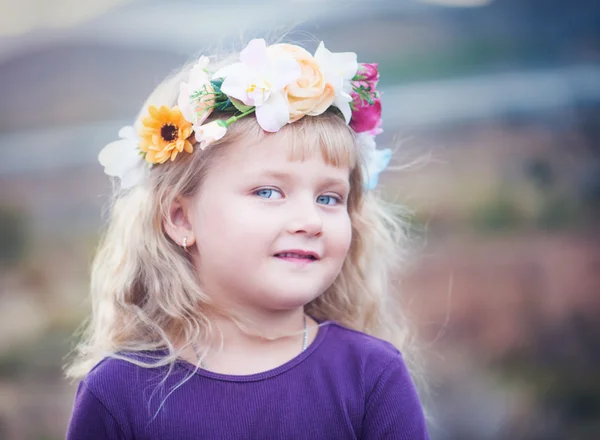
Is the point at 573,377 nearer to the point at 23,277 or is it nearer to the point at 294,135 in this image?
the point at 294,135

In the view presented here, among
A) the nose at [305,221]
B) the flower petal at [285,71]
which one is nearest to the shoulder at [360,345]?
the nose at [305,221]

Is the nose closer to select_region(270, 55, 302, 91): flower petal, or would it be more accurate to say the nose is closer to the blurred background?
select_region(270, 55, 302, 91): flower petal

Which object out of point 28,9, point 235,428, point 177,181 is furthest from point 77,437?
point 28,9

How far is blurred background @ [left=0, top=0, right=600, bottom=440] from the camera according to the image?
381 cm

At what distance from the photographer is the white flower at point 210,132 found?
72.4 inches

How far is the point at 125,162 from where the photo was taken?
6.74 ft

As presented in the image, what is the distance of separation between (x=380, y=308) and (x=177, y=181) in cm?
79

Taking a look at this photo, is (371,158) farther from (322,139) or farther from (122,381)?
(122,381)

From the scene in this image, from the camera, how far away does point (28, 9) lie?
14.5ft

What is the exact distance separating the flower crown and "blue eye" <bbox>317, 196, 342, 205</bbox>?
0.21m

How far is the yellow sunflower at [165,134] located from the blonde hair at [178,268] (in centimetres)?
5

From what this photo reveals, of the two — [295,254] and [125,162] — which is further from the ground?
[125,162]

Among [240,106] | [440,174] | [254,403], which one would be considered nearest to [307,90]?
[240,106]

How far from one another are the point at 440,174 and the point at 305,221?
2396 millimetres
